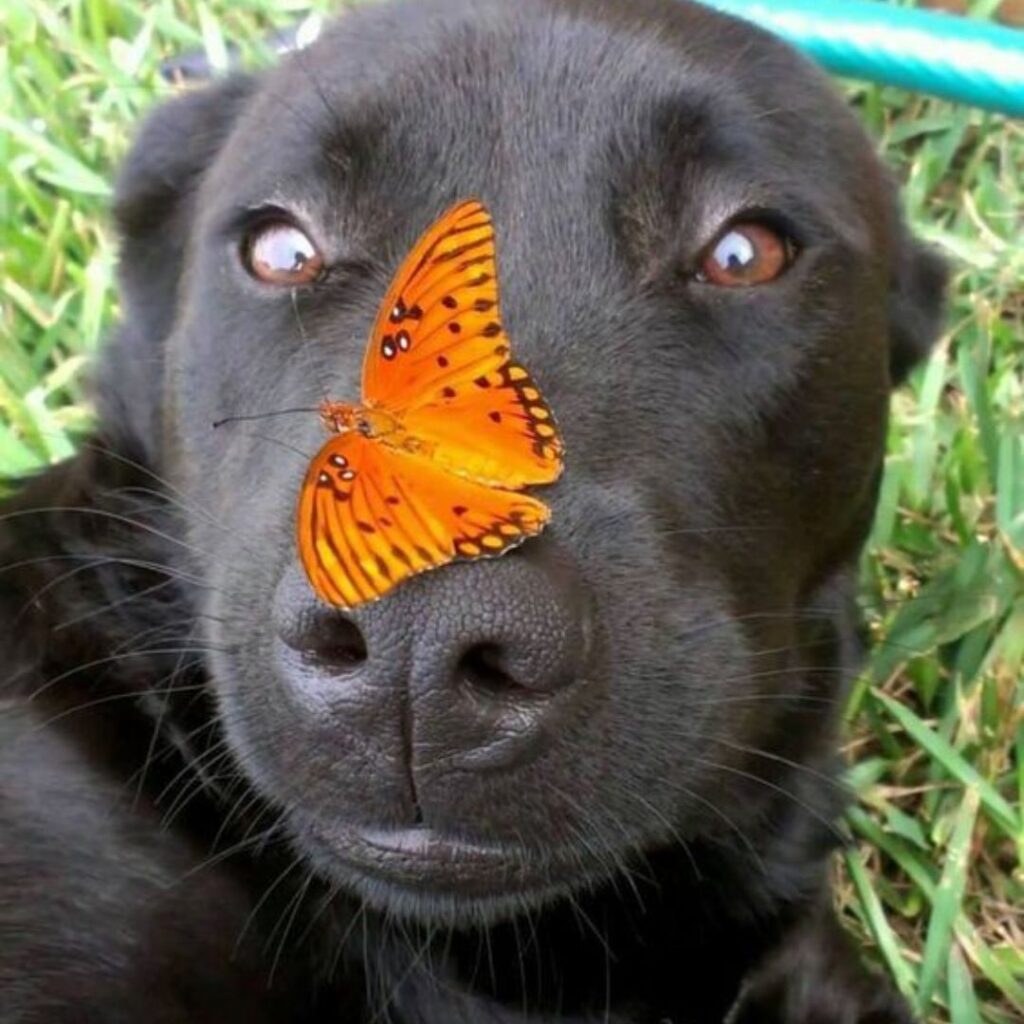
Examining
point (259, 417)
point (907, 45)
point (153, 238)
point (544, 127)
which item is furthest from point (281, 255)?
point (907, 45)

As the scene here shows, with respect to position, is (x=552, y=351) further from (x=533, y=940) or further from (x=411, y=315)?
(x=533, y=940)

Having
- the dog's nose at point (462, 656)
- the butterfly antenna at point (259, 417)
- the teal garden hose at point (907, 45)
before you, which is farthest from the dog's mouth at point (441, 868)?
the teal garden hose at point (907, 45)

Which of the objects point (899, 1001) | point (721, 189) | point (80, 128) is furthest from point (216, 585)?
point (80, 128)

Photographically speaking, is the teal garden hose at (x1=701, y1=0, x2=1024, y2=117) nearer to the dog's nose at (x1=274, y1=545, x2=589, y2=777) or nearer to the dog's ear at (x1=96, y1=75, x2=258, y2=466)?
the dog's ear at (x1=96, y1=75, x2=258, y2=466)

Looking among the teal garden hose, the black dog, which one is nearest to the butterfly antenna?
the black dog

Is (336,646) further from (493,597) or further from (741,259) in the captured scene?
(741,259)
